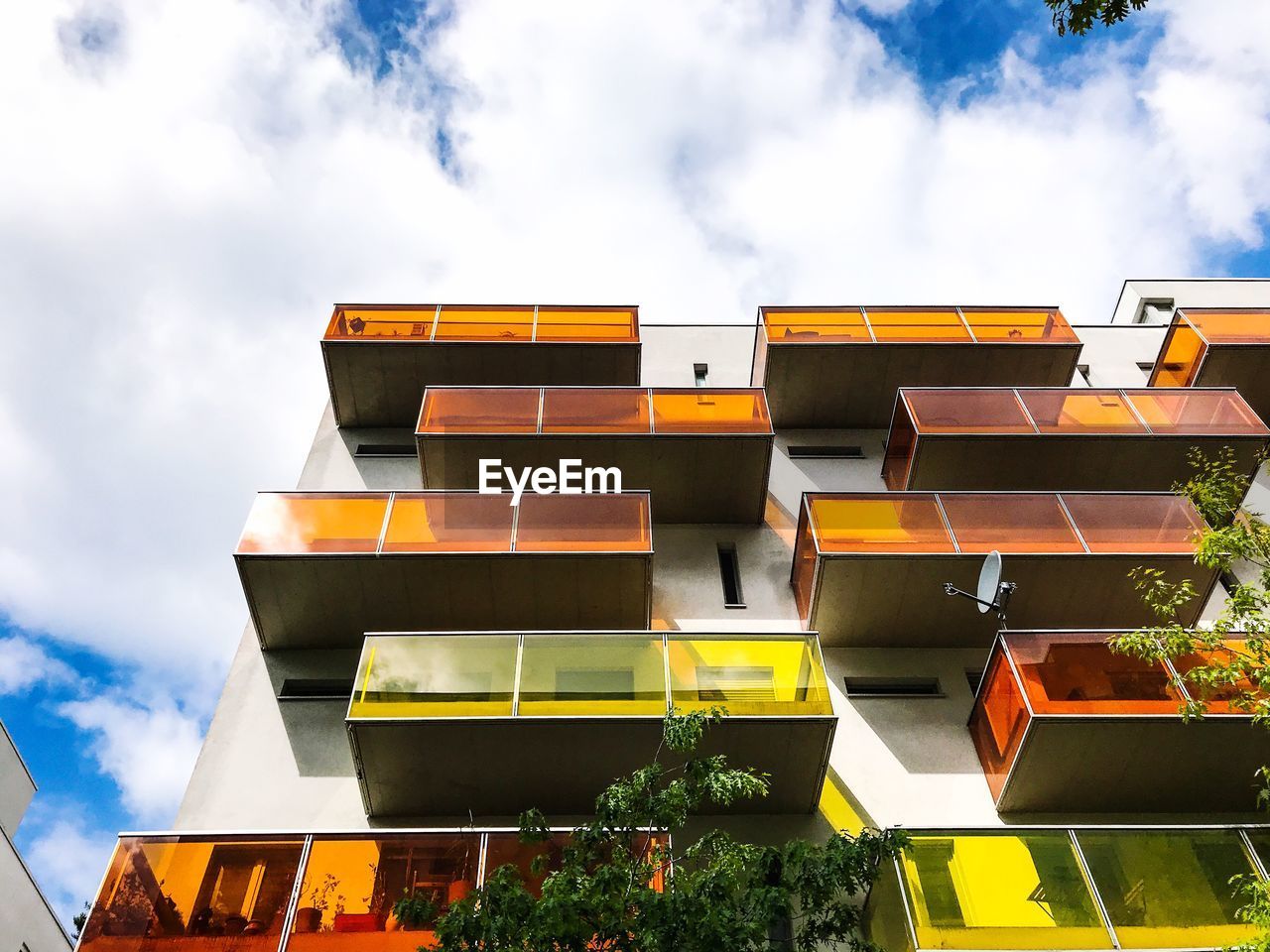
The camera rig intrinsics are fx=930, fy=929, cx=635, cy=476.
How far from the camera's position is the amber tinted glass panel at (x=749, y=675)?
11.0 m

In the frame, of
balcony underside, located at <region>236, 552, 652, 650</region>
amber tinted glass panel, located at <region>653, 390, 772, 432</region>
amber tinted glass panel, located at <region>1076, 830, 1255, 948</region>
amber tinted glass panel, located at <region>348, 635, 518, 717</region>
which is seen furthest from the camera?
amber tinted glass panel, located at <region>653, 390, 772, 432</region>

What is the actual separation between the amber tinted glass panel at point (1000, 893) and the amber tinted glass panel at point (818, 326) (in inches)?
431

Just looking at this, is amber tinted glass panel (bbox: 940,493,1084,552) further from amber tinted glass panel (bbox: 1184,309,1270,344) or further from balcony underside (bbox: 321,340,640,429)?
balcony underside (bbox: 321,340,640,429)

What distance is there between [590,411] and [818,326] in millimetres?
5391

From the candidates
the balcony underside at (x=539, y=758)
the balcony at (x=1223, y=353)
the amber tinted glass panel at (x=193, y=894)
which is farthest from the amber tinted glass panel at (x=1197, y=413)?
the amber tinted glass panel at (x=193, y=894)

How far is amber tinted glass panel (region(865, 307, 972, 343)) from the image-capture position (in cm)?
1853

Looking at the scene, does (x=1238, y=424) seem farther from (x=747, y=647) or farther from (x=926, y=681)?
(x=747, y=647)

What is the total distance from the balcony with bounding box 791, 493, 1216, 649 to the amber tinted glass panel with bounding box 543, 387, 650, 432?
375cm

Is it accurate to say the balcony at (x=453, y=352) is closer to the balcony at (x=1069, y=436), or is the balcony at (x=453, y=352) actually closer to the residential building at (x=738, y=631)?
the residential building at (x=738, y=631)

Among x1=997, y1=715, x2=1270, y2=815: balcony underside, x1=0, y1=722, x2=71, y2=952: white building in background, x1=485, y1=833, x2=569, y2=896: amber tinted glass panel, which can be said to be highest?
x1=997, y1=715, x2=1270, y2=815: balcony underside

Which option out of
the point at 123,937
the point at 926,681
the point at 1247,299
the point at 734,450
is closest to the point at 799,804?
the point at 926,681

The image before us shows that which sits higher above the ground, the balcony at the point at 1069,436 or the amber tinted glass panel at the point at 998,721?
the balcony at the point at 1069,436

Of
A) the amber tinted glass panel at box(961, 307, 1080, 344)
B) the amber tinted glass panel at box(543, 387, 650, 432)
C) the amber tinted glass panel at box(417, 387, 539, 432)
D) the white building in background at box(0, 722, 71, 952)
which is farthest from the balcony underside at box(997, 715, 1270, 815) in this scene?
the white building in background at box(0, 722, 71, 952)

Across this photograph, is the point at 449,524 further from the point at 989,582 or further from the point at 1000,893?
the point at 1000,893
